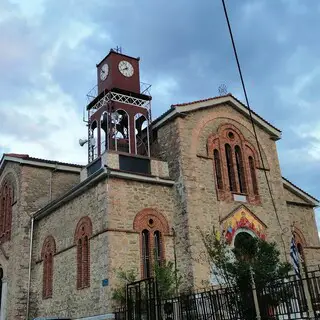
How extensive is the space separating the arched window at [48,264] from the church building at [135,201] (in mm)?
47

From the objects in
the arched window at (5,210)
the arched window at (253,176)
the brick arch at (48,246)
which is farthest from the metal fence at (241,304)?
the arched window at (5,210)

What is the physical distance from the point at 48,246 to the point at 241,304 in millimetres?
12466

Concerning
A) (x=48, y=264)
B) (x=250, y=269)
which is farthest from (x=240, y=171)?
(x=48, y=264)

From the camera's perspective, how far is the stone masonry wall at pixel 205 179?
60.4 ft

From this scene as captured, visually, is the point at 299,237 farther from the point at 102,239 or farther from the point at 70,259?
the point at 70,259

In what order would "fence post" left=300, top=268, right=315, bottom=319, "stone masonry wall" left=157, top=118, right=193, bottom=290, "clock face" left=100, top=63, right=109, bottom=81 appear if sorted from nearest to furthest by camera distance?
"fence post" left=300, top=268, right=315, bottom=319 → "stone masonry wall" left=157, top=118, right=193, bottom=290 → "clock face" left=100, top=63, right=109, bottom=81

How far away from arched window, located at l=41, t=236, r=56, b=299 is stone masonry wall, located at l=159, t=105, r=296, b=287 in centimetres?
718

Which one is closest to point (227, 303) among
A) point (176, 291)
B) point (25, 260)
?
point (176, 291)

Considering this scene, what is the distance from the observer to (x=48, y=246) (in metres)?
21.9

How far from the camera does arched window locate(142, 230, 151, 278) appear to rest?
17.6 m

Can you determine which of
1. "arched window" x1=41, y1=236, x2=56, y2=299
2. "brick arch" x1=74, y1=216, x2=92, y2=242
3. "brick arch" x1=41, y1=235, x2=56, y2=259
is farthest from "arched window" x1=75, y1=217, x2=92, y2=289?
"arched window" x1=41, y1=236, x2=56, y2=299

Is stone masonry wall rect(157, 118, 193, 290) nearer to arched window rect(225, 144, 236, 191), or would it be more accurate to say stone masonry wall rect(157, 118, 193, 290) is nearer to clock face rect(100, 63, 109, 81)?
arched window rect(225, 144, 236, 191)

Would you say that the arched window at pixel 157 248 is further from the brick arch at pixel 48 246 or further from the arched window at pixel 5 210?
the arched window at pixel 5 210

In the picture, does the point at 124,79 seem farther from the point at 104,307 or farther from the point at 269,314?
the point at 269,314
